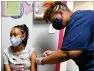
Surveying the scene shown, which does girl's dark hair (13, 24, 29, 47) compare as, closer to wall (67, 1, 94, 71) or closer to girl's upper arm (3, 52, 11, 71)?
girl's upper arm (3, 52, 11, 71)

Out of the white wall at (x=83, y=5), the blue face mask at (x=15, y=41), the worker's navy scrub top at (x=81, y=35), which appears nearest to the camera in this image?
the worker's navy scrub top at (x=81, y=35)

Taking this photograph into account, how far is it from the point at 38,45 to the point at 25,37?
133mm

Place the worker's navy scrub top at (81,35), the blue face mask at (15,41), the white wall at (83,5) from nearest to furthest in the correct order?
the worker's navy scrub top at (81,35) → the blue face mask at (15,41) → the white wall at (83,5)

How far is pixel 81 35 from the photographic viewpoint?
104cm

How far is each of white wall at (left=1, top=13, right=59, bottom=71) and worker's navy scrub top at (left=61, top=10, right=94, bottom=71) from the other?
18.2 inches

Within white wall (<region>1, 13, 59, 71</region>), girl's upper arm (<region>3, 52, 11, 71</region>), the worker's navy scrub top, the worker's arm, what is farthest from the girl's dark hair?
the worker's navy scrub top

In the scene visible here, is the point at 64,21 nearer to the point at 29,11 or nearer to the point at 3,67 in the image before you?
the point at 29,11

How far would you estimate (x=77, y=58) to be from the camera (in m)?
1.14

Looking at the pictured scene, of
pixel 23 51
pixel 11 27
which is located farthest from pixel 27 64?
pixel 11 27

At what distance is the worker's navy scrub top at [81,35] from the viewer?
3.42 ft

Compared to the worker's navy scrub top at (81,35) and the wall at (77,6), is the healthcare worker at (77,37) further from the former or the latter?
the wall at (77,6)

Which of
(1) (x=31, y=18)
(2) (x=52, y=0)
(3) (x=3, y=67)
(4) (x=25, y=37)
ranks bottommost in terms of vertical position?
(3) (x=3, y=67)

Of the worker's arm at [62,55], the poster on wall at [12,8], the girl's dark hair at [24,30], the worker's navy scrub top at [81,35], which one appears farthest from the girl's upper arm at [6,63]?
the worker's navy scrub top at [81,35]

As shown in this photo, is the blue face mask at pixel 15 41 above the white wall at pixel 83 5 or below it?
below
